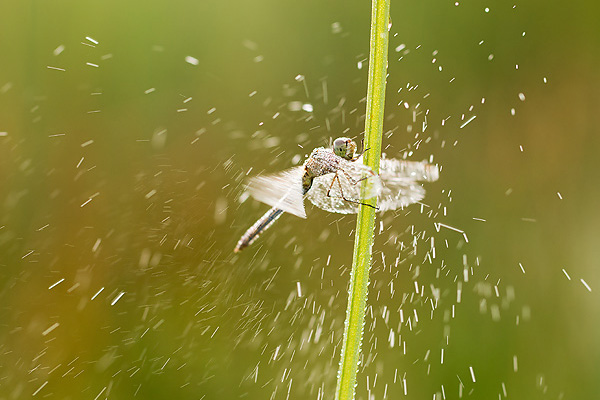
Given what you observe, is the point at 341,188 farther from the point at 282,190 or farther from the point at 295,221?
the point at 295,221

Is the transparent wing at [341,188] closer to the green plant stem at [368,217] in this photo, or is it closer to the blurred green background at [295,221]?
the green plant stem at [368,217]

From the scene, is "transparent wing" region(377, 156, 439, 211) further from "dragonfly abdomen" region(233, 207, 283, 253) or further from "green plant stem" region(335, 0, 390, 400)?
"green plant stem" region(335, 0, 390, 400)

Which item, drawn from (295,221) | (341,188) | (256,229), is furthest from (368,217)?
(295,221)

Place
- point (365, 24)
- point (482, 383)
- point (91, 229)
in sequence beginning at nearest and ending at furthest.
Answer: point (482, 383)
point (91, 229)
point (365, 24)

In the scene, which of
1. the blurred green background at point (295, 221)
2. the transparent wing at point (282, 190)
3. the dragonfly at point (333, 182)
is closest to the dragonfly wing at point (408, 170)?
the dragonfly at point (333, 182)

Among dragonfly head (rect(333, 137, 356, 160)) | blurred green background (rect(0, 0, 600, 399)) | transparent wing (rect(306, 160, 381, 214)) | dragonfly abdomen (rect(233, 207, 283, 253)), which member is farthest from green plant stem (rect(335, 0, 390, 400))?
blurred green background (rect(0, 0, 600, 399))

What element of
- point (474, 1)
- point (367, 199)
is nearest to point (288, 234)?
point (474, 1)

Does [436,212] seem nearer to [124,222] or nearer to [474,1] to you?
[474,1]
